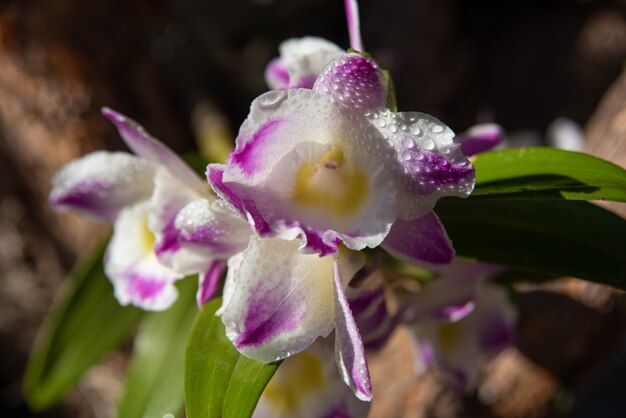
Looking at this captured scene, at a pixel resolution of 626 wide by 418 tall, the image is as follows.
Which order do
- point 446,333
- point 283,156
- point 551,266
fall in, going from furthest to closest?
1. point 446,333
2. point 551,266
3. point 283,156

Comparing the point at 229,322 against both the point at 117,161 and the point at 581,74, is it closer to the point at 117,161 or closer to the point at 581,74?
the point at 117,161

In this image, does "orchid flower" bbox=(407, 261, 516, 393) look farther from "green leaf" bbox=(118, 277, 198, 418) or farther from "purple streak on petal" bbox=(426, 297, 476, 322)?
"green leaf" bbox=(118, 277, 198, 418)

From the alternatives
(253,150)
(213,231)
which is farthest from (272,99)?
(213,231)

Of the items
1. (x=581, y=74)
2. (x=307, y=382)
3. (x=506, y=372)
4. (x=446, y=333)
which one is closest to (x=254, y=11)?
(x=581, y=74)

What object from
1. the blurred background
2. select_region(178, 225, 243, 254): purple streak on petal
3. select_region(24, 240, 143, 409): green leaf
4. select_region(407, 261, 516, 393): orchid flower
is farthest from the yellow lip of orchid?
the blurred background

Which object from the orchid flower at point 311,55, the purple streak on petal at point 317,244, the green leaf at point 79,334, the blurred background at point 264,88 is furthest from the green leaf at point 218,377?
the blurred background at point 264,88

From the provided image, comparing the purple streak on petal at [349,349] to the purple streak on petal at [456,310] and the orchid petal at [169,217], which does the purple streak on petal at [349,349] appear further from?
the purple streak on petal at [456,310]
